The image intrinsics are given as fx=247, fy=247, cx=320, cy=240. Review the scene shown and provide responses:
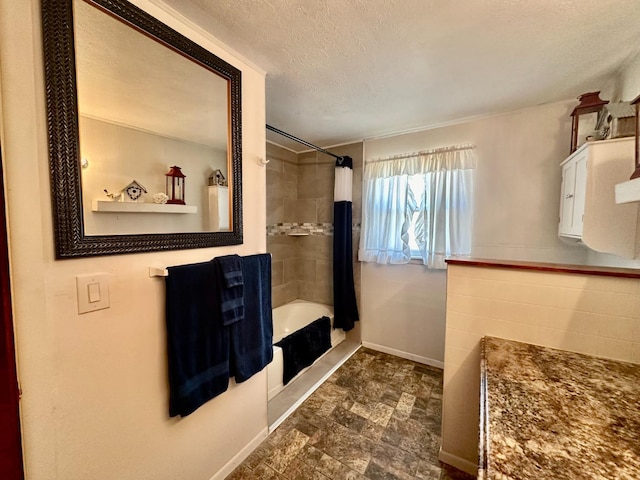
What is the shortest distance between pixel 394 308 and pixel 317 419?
4.56 feet

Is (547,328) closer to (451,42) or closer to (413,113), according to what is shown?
(451,42)

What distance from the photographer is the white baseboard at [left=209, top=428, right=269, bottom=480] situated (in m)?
1.43

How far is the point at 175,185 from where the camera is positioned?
1209 millimetres

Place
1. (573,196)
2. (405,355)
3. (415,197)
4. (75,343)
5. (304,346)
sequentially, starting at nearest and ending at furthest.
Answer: (75,343)
(573,196)
(304,346)
(415,197)
(405,355)

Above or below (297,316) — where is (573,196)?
above

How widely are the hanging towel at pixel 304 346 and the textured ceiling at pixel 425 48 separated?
82.6 inches

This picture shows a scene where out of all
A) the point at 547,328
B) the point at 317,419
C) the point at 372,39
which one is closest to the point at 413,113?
the point at 372,39

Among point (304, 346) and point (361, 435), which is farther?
point (304, 346)

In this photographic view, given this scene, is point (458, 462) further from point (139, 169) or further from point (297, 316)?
point (139, 169)

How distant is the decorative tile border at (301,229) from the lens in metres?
3.07

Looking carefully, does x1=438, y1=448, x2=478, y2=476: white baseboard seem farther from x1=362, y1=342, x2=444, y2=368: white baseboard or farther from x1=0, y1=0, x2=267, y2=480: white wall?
x1=0, y1=0, x2=267, y2=480: white wall

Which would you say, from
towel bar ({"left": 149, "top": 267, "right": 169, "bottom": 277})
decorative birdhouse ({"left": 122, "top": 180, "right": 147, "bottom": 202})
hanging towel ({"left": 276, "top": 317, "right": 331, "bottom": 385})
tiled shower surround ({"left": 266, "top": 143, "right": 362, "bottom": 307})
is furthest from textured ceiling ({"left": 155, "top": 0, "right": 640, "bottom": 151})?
hanging towel ({"left": 276, "top": 317, "right": 331, "bottom": 385})

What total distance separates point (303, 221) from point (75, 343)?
2.60m

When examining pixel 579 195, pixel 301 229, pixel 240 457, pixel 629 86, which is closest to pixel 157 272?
pixel 240 457
